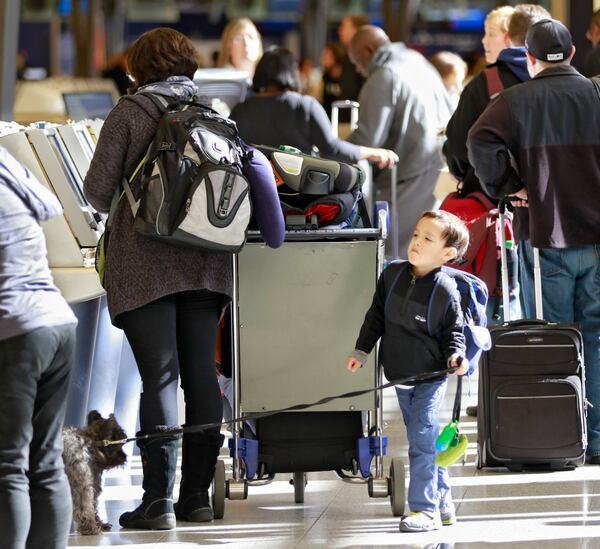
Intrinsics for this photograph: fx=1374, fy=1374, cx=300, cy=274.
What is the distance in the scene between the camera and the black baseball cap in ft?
18.1

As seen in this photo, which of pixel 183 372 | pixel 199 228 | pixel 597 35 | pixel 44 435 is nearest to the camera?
pixel 44 435

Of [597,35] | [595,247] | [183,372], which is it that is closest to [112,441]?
[183,372]

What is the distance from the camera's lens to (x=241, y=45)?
28.8 ft

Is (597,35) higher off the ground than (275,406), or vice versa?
(597,35)

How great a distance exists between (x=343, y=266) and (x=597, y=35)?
10.5 feet

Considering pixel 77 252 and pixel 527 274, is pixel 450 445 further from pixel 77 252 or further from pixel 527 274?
pixel 77 252

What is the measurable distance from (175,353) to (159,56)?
99 cm

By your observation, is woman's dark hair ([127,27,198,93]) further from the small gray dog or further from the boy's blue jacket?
the small gray dog

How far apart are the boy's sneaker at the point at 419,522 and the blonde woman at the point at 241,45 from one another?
15.1 ft

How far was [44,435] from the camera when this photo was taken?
3738mm

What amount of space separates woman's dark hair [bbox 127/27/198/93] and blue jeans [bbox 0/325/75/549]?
1165 mm

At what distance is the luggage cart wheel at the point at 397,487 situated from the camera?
15.7ft

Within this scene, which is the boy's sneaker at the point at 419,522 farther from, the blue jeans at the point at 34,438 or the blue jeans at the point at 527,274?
the blue jeans at the point at 527,274

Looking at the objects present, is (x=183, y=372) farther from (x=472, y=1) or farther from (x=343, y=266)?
(x=472, y=1)
